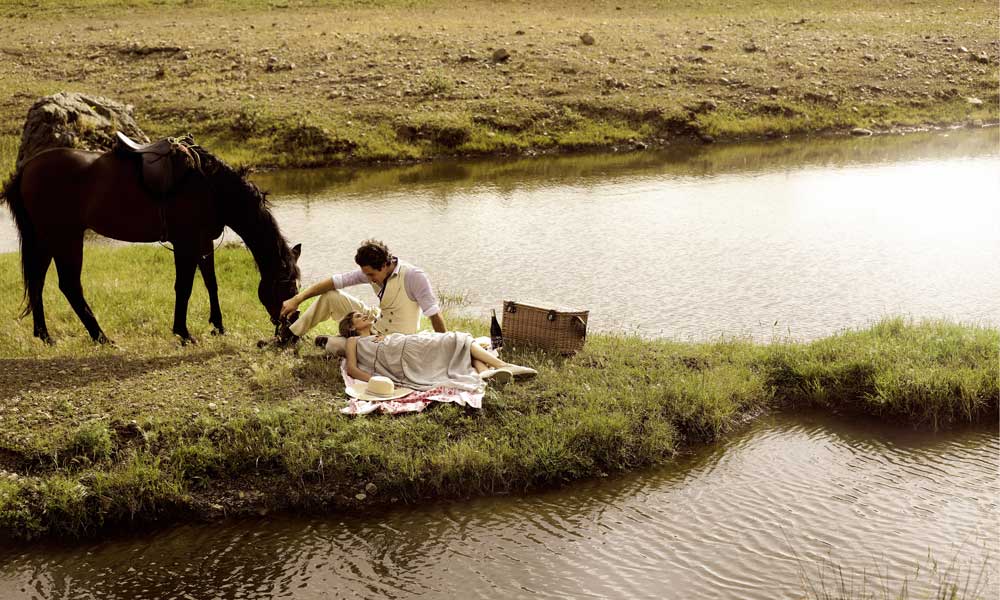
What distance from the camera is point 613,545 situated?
7.34m

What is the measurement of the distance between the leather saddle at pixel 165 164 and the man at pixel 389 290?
7.16ft

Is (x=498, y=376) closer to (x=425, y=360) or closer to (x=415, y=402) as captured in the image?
(x=425, y=360)

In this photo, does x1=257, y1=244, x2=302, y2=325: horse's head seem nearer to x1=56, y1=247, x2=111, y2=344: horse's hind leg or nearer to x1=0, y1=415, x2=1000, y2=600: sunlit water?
x1=56, y1=247, x2=111, y2=344: horse's hind leg

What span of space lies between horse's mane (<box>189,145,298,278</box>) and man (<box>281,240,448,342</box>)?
1151mm

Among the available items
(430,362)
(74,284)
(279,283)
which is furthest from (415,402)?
(74,284)

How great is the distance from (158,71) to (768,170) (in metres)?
23.1

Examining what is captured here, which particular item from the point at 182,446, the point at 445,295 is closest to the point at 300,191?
the point at 445,295

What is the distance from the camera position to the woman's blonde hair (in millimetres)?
10055

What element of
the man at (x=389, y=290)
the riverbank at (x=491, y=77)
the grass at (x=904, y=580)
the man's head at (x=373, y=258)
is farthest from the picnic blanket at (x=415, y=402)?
the riverbank at (x=491, y=77)

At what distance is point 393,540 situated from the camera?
752 centimetres

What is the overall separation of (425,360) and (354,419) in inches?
45.1

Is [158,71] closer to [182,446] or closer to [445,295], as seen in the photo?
[445,295]

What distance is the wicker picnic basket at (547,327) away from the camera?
33.8 ft

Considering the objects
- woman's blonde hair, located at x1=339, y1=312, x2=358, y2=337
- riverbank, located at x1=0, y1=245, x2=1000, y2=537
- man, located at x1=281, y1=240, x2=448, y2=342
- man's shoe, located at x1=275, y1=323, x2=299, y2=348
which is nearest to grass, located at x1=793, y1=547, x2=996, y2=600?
riverbank, located at x1=0, y1=245, x2=1000, y2=537
